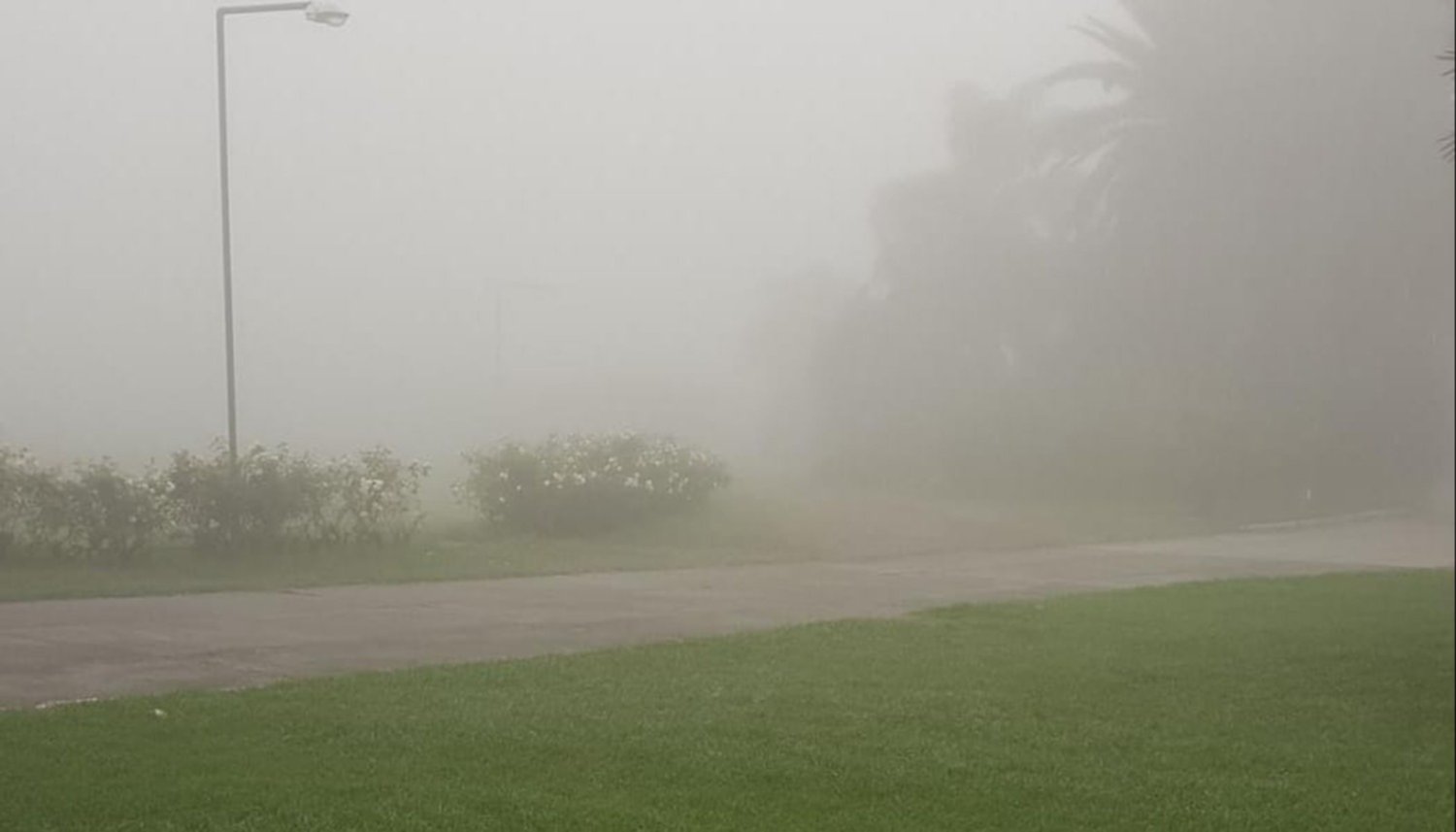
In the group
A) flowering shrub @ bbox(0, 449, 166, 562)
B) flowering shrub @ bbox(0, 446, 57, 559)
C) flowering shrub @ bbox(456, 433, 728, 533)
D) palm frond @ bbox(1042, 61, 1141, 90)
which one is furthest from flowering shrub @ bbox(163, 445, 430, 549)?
palm frond @ bbox(1042, 61, 1141, 90)

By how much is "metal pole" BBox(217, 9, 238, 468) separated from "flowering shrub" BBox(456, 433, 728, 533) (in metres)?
2.39

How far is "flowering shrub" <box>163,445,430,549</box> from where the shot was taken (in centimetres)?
1177

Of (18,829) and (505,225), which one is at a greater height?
(505,225)

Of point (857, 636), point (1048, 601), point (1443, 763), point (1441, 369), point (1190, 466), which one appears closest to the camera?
point (1443, 763)

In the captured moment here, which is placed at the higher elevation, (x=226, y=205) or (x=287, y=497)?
(x=226, y=205)

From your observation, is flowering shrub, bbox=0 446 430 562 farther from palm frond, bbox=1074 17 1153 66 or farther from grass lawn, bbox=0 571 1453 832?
palm frond, bbox=1074 17 1153 66

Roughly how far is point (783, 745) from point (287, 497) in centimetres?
676

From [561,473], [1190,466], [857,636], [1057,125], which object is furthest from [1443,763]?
[1057,125]

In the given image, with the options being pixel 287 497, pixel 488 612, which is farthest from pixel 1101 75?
pixel 488 612

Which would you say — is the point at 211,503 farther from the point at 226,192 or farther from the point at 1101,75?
the point at 1101,75

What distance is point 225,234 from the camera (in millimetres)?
11484

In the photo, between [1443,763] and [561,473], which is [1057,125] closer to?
[561,473]

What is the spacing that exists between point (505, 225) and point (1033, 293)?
10935mm

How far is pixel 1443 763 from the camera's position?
6816mm
